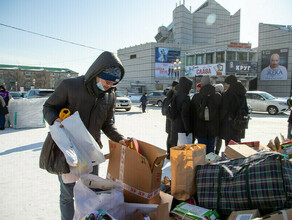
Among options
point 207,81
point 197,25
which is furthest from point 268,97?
point 197,25

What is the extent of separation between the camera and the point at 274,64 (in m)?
30.1

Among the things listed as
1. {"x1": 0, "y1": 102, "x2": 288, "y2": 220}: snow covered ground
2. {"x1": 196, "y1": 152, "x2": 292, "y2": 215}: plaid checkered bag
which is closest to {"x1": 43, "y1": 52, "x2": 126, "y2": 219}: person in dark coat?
{"x1": 0, "y1": 102, "x2": 288, "y2": 220}: snow covered ground

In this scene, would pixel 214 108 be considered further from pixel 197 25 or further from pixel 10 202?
pixel 197 25

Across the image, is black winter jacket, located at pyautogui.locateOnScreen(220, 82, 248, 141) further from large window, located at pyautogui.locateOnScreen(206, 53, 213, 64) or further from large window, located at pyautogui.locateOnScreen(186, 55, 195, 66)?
large window, located at pyautogui.locateOnScreen(186, 55, 195, 66)

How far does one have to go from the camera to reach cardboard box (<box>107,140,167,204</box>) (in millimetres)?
1655

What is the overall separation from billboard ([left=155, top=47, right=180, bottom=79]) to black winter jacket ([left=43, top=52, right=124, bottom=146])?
40.2m

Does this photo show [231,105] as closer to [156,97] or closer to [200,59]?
[156,97]

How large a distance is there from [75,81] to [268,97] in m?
15.8

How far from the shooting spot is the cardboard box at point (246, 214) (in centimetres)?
146

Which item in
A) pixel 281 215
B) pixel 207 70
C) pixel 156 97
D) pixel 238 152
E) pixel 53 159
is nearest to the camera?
pixel 281 215

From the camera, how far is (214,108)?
3.88 m

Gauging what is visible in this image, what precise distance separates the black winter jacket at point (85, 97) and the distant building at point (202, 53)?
23279 mm

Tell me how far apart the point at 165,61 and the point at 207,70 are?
37.1 ft

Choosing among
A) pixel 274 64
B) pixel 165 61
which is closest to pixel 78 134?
pixel 274 64
